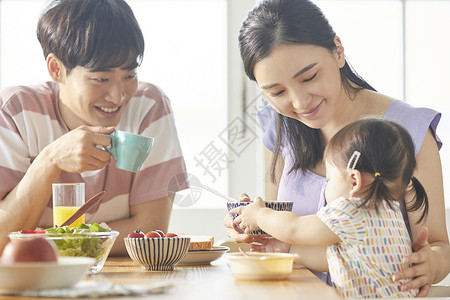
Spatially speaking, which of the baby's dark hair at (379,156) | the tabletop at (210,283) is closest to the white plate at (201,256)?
the tabletop at (210,283)

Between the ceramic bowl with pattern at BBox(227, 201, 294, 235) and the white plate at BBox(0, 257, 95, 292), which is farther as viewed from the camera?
the ceramic bowl with pattern at BBox(227, 201, 294, 235)

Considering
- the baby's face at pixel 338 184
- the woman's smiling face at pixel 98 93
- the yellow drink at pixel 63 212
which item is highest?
the woman's smiling face at pixel 98 93

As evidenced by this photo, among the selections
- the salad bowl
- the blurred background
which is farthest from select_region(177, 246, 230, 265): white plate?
the blurred background

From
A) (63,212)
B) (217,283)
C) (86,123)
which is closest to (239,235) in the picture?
(217,283)

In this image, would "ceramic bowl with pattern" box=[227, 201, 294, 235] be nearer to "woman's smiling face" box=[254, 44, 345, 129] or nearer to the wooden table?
the wooden table

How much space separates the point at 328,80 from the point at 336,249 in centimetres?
48

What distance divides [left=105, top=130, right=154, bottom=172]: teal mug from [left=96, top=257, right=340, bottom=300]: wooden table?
0.25 meters

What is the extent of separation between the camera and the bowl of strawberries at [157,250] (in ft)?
4.34

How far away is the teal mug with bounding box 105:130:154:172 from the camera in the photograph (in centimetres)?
149

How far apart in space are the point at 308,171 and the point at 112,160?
0.66 meters

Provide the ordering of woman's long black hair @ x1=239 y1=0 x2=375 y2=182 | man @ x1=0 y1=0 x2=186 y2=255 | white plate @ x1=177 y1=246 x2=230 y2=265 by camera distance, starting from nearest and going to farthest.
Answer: white plate @ x1=177 y1=246 x2=230 y2=265 → woman's long black hair @ x1=239 y1=0 x2=375 y2=182 → man @ x1=0 y1=0 x2=186 y2=255

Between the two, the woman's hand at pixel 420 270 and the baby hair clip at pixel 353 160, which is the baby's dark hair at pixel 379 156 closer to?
the baby hair clip at pixel 353 160

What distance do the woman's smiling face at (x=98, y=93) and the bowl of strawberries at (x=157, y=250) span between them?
2.06ft

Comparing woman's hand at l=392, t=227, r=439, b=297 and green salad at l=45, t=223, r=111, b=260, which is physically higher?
green salad at l=45, t=223, r=111, b=260
